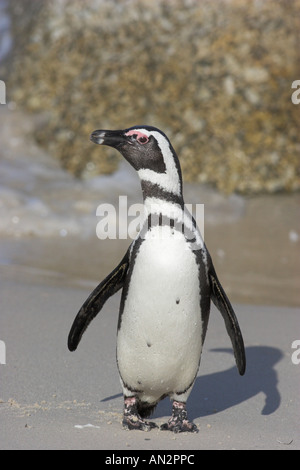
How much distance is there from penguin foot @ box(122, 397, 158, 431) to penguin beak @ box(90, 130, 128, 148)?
38.1 inches

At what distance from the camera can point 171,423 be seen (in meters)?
2.94

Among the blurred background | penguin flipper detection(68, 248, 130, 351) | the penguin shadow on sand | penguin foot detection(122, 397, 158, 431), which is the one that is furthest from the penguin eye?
the blurred background

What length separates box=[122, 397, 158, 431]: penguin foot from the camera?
288 centimetres

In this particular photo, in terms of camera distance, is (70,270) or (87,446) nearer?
(87,446)

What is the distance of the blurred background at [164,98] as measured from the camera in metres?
8.41

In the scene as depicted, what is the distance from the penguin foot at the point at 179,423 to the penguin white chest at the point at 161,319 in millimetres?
68

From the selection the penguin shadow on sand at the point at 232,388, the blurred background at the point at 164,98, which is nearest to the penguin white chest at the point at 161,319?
the penguin shadow on sand at the point at 232,388

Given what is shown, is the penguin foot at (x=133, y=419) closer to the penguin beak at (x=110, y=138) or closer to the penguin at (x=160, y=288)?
the penguin at (x=160, y=288)

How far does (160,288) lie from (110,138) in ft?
1.90

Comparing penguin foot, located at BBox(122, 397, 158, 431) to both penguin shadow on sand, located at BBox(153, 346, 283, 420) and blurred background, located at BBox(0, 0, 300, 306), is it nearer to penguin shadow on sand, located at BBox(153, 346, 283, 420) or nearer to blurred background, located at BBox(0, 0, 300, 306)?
penguin shadow on sand, located at BBox(153, 346, 283, 420)
